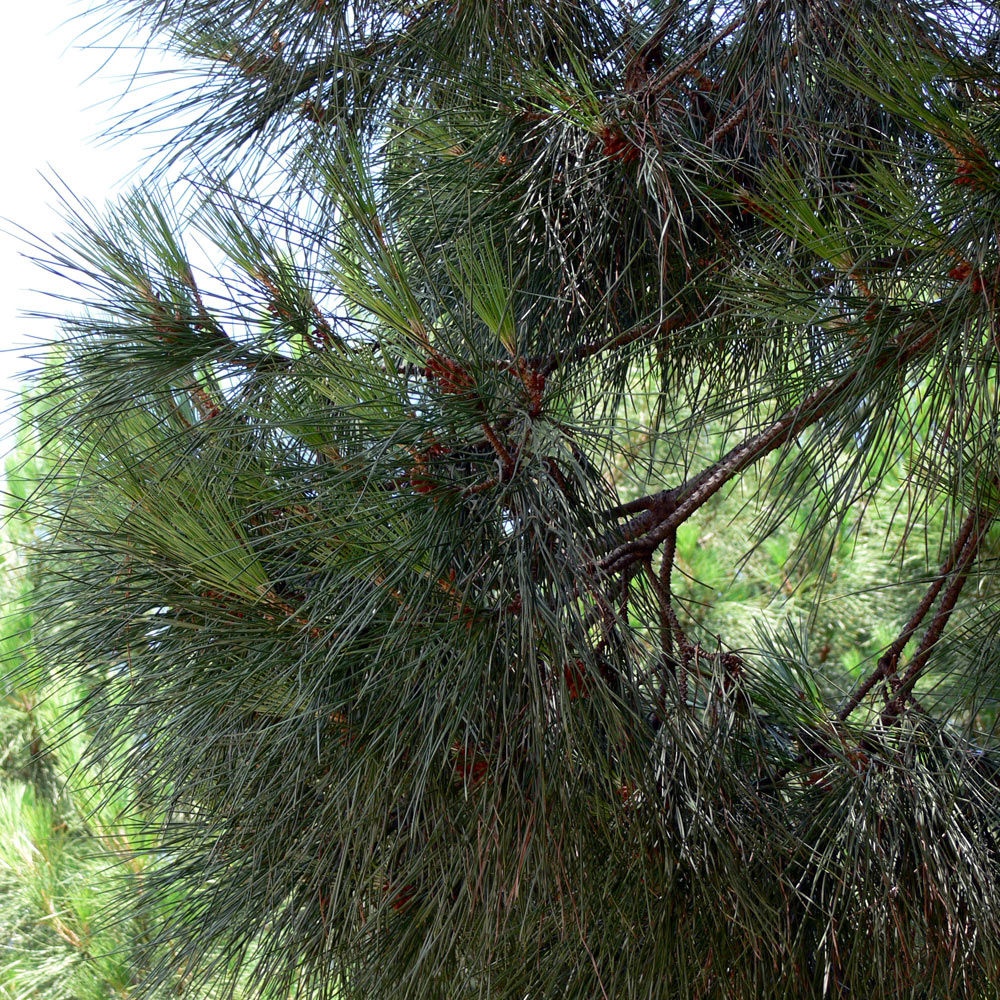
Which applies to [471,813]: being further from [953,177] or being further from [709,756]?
[953,177]

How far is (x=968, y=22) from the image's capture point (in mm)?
778

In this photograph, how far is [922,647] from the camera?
718 millimetres

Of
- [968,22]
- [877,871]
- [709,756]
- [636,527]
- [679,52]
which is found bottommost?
[877,871]

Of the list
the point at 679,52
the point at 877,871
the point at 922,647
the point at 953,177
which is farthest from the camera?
the point at 679,52

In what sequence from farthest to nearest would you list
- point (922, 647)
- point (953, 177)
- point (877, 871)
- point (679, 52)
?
point (679, 52), point (922, 647), point (877, 871), point (953, 177)

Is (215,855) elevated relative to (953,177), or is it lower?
lower

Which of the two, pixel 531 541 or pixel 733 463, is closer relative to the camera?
pixel 531 541

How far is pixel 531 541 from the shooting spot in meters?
0.55

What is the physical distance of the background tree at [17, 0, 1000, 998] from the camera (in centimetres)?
54

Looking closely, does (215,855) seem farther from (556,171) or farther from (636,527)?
(556,171)

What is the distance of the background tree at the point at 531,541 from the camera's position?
0.54 meters

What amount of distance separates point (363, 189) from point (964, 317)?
0.33m

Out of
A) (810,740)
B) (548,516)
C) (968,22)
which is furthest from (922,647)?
(968,22)

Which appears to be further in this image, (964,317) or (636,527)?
(636,527)
